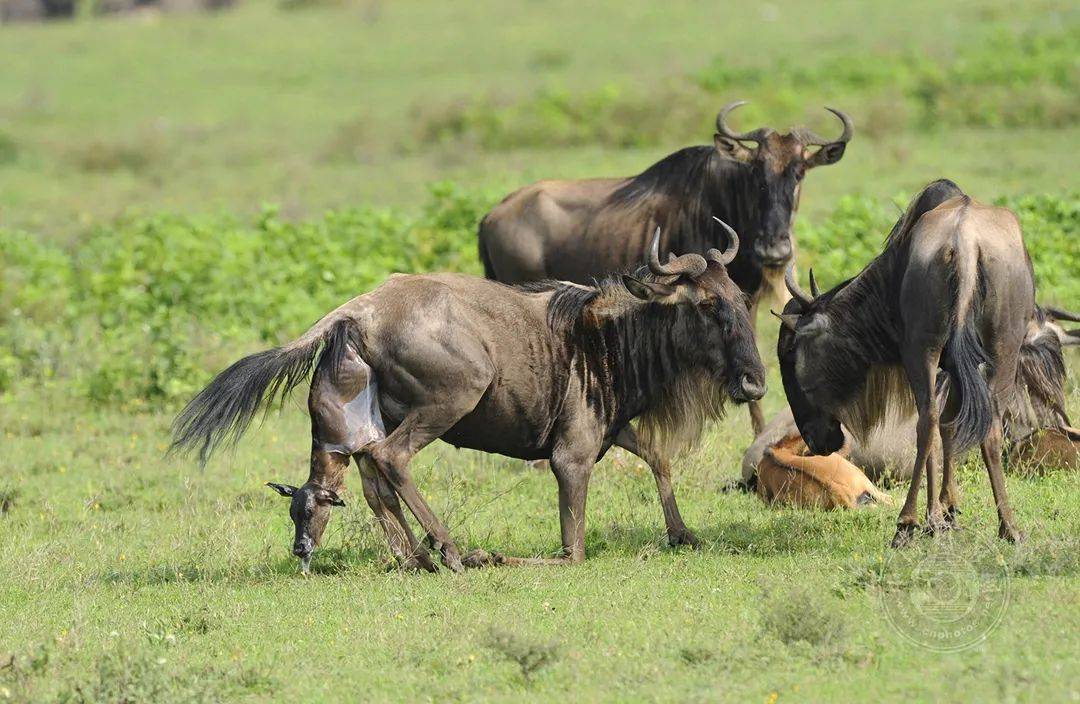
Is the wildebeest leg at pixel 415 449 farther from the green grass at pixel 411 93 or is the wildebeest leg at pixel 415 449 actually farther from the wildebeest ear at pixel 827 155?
the green grass at pixel 411 93

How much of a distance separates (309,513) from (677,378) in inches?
83.3

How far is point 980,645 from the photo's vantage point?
19.8 feet

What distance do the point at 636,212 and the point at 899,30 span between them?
1945cm

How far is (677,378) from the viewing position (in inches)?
334

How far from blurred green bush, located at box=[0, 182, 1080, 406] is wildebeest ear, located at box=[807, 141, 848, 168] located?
7.69ft

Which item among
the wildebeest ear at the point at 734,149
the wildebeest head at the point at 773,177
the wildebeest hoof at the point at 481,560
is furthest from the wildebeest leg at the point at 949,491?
the wildebeest ear at the point at 734,149

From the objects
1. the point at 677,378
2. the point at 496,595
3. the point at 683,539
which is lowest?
the point at 683,539

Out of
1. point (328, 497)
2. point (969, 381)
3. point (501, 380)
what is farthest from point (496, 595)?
point (969, 381)

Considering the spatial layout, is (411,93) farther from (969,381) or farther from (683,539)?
(969,381)

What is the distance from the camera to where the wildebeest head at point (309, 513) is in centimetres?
779

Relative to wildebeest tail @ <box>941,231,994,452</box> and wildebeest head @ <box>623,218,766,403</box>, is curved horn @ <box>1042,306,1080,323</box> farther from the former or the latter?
wildebeest head @ <box>623,218,766,403</box>

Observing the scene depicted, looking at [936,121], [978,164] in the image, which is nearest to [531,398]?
[978,164]

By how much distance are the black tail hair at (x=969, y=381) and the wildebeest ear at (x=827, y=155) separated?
3459mm

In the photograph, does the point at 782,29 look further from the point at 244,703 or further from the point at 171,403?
the point at 244,703
